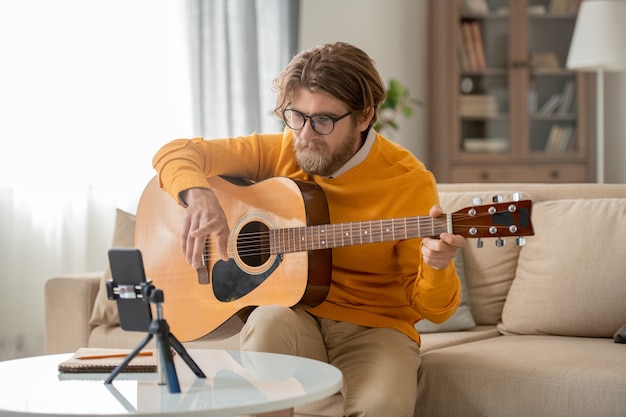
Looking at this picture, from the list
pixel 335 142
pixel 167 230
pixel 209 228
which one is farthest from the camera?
pixel 167 230

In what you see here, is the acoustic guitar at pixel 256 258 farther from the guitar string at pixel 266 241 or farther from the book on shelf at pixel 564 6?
the book on shelf at pixel 564 6

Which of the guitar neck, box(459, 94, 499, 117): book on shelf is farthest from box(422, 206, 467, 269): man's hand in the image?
box(459, 94, 499, 117): book on shelf

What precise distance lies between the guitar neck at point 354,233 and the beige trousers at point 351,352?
5.8 inches

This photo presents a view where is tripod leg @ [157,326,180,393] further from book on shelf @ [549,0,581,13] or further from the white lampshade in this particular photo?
book on shelf @ [549,0,581,13]

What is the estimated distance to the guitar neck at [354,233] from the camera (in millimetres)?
1736

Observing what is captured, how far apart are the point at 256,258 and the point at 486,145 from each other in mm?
3419

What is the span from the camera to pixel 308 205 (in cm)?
199

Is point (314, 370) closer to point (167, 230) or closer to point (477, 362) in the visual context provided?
point (477, 362)

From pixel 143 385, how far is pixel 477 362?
890 millimetres

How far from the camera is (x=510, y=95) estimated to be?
521 centimetres

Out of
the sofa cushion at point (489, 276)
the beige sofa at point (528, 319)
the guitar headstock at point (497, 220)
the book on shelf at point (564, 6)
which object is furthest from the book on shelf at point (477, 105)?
the guitar headstock at point (497, 220)

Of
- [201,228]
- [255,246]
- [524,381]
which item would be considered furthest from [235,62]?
[524,381]

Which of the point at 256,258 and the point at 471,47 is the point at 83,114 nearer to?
the point at 256,258

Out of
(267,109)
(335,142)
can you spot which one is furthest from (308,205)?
(267,109)
